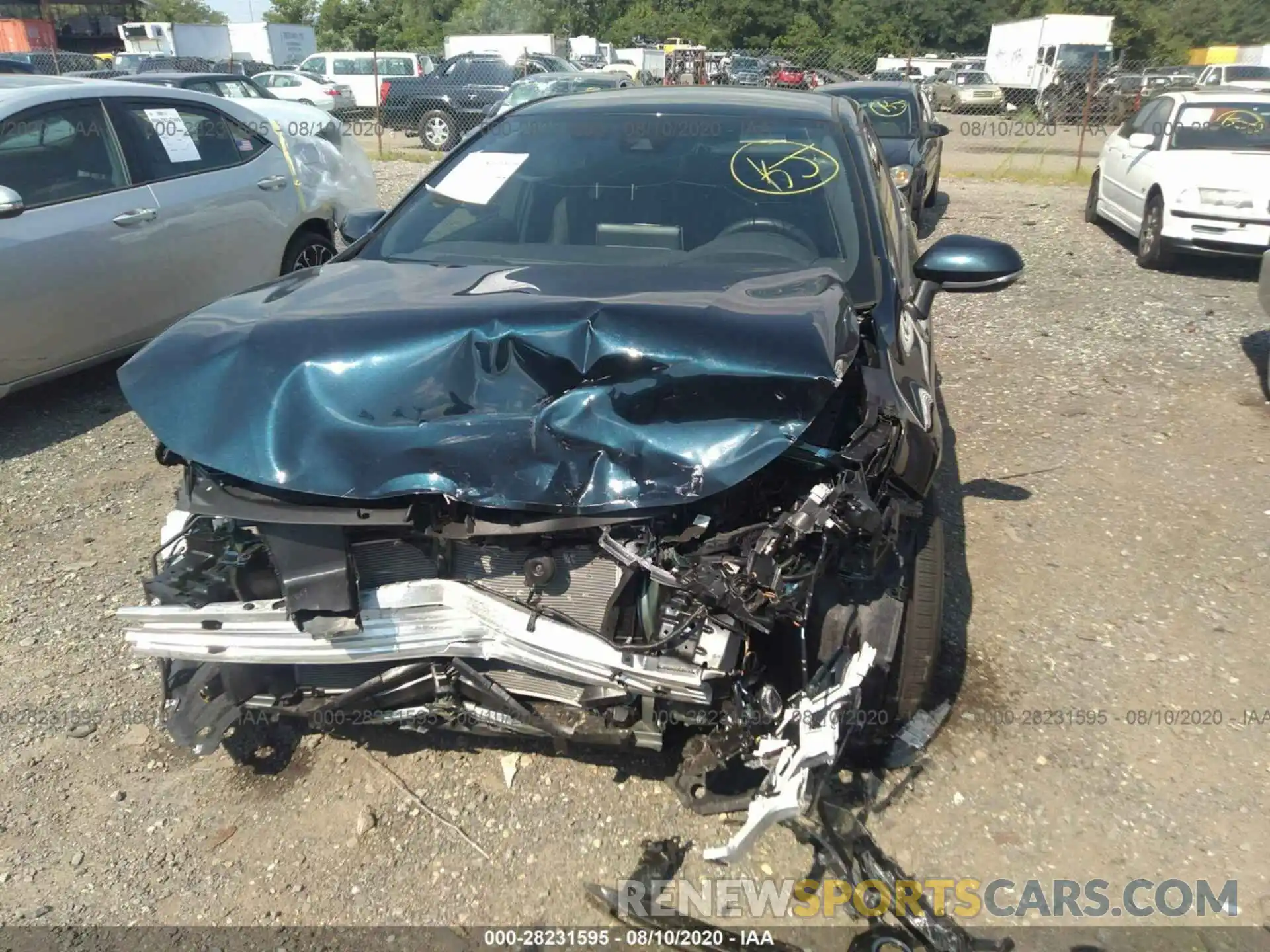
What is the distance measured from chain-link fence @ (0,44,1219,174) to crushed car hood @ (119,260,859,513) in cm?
1101

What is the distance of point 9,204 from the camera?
4.64 metres

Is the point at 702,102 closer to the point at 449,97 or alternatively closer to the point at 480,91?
the point at 480,91

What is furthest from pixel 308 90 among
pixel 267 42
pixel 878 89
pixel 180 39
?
pixel 267 42

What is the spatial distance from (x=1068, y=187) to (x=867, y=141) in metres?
12.6

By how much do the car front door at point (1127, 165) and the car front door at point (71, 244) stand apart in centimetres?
881

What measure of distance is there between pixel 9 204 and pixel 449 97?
15.4 metres

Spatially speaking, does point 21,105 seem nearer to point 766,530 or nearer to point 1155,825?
point 766,530

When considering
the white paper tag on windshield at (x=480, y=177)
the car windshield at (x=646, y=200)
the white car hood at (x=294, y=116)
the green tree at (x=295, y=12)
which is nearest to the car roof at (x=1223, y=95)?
the car windshield at (x=646, y=200)

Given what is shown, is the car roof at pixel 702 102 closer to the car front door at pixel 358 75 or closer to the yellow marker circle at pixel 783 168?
the yellow marker circle at pixel 783 168

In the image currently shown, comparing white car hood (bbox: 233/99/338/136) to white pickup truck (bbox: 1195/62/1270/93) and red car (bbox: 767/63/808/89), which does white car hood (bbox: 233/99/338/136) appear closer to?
red car (bbox: 767/63/808/89)

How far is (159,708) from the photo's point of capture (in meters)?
3.08

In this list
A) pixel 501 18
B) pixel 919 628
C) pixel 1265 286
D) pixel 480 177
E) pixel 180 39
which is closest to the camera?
pixel 919 628

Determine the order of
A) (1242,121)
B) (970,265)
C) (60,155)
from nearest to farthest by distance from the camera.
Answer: (970,265) → (60,155) → (1242,121)
